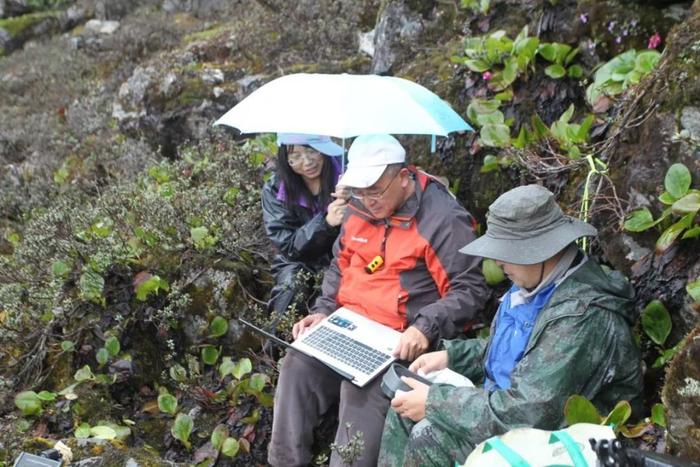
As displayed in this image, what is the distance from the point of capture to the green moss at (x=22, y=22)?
15.8 m

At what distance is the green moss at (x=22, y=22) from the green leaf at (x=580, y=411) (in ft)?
55.1

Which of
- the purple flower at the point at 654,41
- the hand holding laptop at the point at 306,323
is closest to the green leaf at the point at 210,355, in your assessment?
the hand holding laptop at the point at 306,323

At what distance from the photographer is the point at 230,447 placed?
13.0ft

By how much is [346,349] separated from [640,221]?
5.38ft

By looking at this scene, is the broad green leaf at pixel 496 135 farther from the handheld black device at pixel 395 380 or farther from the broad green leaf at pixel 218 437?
the broad green leaf at pixel 218 437

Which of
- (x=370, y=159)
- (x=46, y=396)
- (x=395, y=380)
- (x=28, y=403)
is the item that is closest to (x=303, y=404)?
(x=395, y=380)

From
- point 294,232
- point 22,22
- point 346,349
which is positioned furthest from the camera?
point 22,22

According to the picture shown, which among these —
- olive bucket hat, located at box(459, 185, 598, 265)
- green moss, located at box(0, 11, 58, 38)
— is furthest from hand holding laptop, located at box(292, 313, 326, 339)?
green moss, located at box(0, 11, 58, 38)

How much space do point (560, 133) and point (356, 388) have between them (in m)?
2.02

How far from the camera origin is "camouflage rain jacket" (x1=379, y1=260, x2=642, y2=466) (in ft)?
8.22

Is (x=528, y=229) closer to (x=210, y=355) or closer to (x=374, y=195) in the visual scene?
(x=374, y=195)

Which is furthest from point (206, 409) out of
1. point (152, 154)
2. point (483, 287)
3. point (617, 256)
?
point (152, 154)

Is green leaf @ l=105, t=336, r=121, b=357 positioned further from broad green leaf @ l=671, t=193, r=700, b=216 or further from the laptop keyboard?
broad green leaf @ l=671, t=193, r=700, b=216

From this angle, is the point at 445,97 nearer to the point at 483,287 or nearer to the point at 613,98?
the point at 613,98
